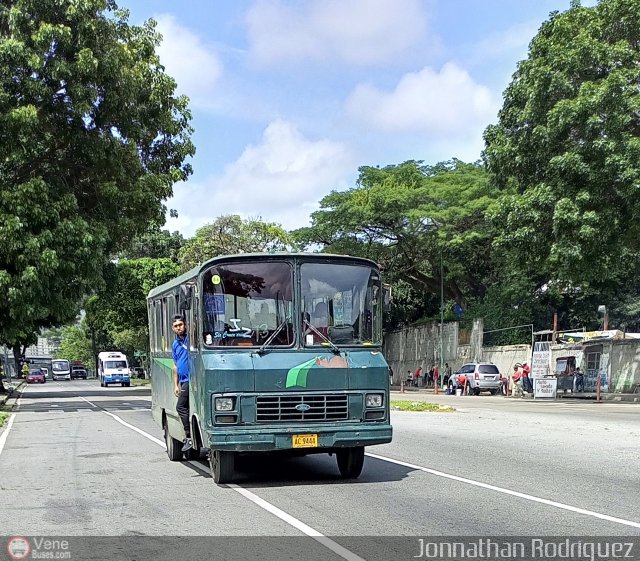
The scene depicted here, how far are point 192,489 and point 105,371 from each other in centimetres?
5792

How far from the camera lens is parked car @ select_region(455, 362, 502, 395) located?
1748 inches

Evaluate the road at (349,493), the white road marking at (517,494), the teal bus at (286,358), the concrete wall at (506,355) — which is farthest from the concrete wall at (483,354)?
the teal bus at (286,358)

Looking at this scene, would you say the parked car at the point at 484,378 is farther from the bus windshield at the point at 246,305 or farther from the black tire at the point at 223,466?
the bus windshield at the point at 246,305

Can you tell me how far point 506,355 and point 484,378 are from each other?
344 centimetres

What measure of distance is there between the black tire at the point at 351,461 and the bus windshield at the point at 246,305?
1.73 meters

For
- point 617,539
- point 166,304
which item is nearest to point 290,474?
point 166,304

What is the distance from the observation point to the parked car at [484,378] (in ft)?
146

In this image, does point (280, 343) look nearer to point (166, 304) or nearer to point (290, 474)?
point (290, 474)

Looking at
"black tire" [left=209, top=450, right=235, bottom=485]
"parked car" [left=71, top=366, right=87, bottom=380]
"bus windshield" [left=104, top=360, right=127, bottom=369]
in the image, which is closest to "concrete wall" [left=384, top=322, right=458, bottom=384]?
"bus windshield" [left=104, top=360, right=127, bottom=369]

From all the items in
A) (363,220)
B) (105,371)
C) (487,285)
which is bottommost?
(105,371)

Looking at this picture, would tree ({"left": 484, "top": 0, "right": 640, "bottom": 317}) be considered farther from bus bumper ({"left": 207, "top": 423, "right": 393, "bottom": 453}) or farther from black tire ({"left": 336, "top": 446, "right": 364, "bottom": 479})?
bus bumper ({"left": 207, "top": 423, "right": 393, "bottom": 453})

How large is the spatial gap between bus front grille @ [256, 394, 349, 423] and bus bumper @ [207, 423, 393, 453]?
122 mm

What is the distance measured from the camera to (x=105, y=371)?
65.2 metres

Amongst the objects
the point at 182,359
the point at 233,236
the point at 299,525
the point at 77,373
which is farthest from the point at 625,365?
the point at 77,373
